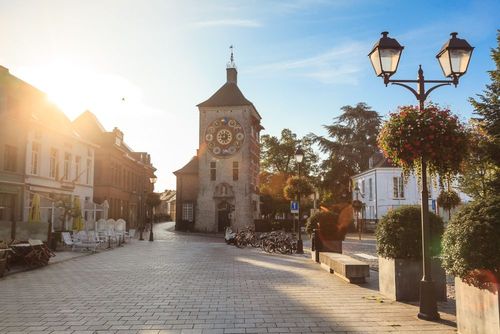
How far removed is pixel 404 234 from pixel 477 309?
2.75 meters

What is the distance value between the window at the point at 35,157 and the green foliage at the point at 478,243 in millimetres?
24092

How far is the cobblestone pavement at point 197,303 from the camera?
6.25 m

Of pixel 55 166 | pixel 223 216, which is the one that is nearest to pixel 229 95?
pixel 223 216

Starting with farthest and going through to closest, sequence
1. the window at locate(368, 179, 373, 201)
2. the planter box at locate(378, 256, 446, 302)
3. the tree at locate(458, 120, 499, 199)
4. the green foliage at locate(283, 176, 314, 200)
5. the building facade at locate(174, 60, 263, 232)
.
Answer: the window at locate(368, 179, 373, 201), the building facade at locate(174, 60, 263, 232), the green foliage at locate(283, 176, 314, 200), the tree at locate(458, 120, 499, 199), the planter box at locate(378, 256, 446, 302)

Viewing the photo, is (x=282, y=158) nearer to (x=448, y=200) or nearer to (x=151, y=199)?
(x=151, y=199)

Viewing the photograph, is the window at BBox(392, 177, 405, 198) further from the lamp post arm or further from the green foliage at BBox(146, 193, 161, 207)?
the lamp post arm

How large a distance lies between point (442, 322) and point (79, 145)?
1151 inches

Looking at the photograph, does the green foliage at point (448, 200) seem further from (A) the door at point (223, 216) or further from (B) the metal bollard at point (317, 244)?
(B) the metal bollard at point (317, 244)

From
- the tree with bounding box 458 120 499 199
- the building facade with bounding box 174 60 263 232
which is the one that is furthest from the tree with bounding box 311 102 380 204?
the tree with bounding box 458 120 499 199

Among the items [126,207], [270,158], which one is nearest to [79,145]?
[126,207]

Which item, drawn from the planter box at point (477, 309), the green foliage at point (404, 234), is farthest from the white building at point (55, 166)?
the planter box at point (477, 309)

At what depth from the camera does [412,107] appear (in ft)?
23.0

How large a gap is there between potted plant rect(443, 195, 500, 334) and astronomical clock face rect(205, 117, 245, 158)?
36.3 metres

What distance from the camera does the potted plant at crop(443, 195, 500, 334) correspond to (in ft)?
16.7
